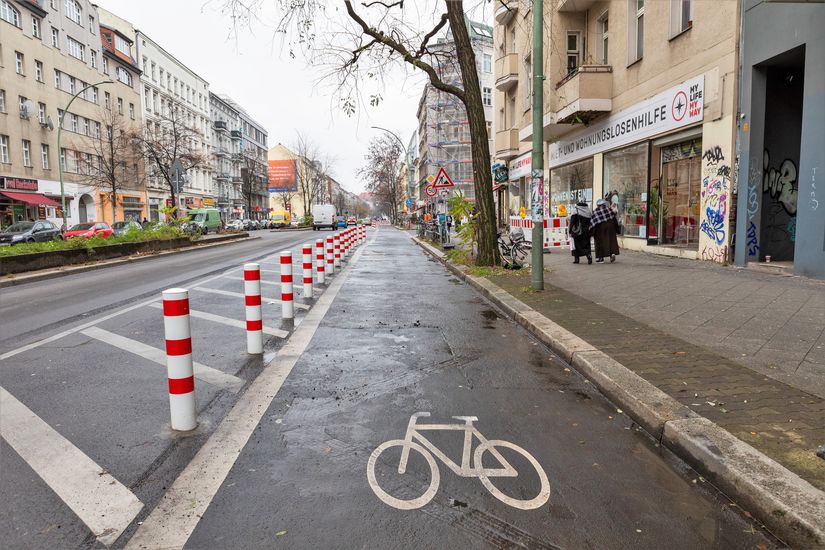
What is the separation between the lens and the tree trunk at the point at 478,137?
1327 cm

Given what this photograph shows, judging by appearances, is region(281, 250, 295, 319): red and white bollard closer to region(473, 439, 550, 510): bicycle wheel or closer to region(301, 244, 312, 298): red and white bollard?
region(301, 244, 312, 298): red and white bollard

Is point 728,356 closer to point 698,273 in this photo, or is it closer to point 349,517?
point 349,517

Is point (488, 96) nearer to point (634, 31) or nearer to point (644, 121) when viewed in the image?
point (634, 31)

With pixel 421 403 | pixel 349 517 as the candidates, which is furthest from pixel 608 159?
pixel 349 517

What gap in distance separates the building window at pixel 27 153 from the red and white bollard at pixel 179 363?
3918cm

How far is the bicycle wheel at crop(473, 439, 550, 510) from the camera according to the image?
9.20ft

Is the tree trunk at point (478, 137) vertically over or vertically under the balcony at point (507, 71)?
under

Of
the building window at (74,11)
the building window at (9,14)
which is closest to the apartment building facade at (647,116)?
the building window at (9,14)

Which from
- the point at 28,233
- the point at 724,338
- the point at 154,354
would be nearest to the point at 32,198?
the point at 28,233

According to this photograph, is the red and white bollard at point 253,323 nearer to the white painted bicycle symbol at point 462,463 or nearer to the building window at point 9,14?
the white painted bicycle symbol at point 462,463

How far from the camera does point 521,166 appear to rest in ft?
90.9

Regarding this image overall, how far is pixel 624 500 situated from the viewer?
2863 mm

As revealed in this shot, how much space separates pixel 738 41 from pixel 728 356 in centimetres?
933

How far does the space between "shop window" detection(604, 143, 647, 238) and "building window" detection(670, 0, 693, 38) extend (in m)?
3.06
